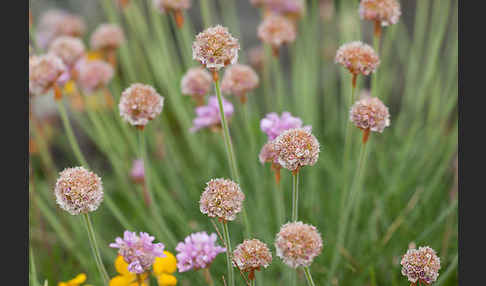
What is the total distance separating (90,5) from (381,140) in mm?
1674

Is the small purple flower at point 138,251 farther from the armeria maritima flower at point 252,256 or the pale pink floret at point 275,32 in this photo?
the pale pink floret at point 275,32

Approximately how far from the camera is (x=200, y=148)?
167 cm

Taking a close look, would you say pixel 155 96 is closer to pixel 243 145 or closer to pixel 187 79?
pixel 187 79

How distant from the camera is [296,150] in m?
0.83

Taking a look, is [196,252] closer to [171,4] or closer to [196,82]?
[196,82]

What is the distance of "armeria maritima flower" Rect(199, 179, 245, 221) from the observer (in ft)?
2.71

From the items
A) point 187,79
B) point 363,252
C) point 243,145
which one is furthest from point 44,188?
point 363,252

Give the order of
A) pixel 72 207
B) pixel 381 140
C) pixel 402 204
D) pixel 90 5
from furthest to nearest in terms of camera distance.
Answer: pixel 90 5
pixel 381 140
pixel 402 204
pixel 72 207

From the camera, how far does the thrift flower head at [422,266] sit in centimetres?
81

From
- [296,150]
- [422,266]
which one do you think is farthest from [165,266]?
[422,266]

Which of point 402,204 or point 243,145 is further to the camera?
point 243,145

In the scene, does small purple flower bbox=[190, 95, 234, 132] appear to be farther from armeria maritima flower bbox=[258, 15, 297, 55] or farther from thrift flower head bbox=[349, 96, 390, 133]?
thrift flower head bbox=[349, 96, 390, 133]

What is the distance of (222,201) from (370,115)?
331 mm

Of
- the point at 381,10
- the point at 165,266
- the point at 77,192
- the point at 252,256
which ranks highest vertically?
the point at 381,10
